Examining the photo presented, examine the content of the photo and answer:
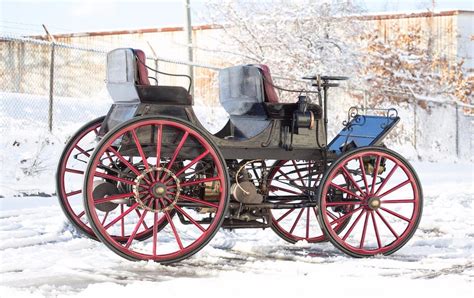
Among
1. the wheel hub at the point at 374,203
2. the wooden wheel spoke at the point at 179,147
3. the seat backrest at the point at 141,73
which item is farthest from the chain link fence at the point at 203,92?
the wooden wheel spoke at the point at 179,147

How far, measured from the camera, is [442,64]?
28.5m

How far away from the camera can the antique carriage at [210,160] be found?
629 centimetres

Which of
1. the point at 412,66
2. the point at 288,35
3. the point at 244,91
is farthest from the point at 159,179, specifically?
the point at 412,66

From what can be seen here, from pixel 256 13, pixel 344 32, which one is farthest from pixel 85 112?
pixel 344 32

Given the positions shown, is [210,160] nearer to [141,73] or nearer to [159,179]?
[159,179]

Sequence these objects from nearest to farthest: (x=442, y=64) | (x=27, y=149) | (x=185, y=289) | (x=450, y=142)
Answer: (x=185, y=289)
(x=27, y=149)
(x=450, y=142)
(x=442, y=64)

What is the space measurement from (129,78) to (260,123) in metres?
1.15

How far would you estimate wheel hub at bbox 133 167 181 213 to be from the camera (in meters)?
6.26

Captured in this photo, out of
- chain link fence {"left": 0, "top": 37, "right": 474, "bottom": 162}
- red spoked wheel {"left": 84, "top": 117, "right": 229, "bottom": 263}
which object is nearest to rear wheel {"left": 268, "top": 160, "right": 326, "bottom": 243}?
red spoked wheel {"left": 84, "top": 117, "right": 229, "bottom": 263}

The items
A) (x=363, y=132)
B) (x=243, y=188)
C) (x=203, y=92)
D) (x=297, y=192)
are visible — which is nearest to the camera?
(x=243, y=188)

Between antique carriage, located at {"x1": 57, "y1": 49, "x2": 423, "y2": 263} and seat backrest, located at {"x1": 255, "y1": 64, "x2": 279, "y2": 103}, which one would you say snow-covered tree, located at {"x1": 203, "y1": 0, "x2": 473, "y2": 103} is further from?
seat backrest, located at {"x1": 255, "y1": 64, "x2": 279, "y2": 103}

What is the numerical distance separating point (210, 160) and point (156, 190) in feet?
1.91

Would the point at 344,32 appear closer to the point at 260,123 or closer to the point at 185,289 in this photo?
the point at 260,123

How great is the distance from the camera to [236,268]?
249 inches
